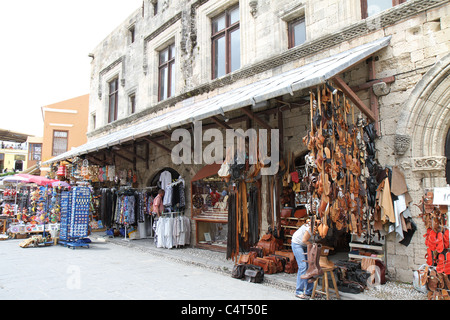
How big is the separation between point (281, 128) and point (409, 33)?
305 centimetres

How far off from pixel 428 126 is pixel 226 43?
634cm

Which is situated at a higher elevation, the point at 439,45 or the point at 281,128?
the point at 439,45

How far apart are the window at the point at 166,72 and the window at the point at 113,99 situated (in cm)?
395

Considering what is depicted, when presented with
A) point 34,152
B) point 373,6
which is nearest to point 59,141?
point 34,152

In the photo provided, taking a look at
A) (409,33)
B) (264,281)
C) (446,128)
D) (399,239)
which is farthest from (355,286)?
(409,33)

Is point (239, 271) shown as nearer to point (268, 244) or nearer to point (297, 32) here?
point (268, 244)

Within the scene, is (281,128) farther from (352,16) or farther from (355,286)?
(355,286)

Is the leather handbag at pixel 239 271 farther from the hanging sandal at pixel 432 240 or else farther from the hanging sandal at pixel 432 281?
the hanging sandal at pixel 432 240

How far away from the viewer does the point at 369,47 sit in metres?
5.69

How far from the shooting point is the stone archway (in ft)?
17.1

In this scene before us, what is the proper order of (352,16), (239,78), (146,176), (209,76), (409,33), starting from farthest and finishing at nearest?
(146,176) < (209,76) < (239,78) < (352,16) < (409,33)

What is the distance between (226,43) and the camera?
987 cm

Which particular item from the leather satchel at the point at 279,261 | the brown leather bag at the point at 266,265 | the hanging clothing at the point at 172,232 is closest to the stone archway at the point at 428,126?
the leather satchel at the point at 279,261

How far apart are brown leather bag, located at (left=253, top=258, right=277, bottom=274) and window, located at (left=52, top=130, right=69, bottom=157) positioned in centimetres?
2267
